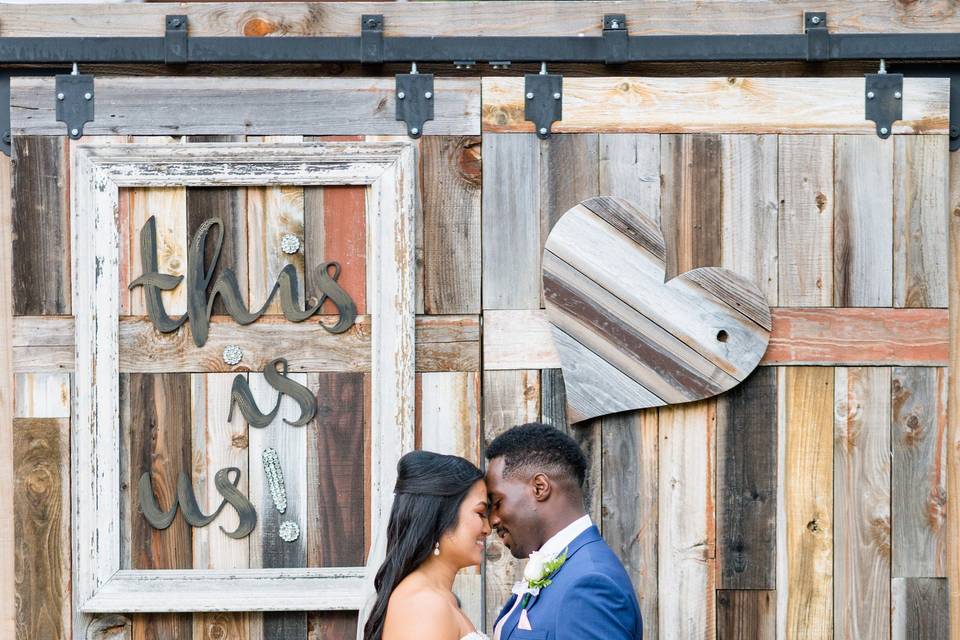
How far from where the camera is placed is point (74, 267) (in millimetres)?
3572

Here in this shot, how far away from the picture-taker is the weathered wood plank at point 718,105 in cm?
363

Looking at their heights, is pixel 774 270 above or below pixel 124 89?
below

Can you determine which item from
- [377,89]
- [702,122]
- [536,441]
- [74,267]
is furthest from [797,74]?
[74,267]

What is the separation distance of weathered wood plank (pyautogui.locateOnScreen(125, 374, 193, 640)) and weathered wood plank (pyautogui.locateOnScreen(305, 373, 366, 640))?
422 mm

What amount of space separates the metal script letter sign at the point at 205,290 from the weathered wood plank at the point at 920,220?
190 centimetres

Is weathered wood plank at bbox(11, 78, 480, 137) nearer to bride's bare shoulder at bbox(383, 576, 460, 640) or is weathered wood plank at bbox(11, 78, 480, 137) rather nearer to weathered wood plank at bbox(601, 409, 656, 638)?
weathered wood plank at bbox(601, 409, 656, 638)

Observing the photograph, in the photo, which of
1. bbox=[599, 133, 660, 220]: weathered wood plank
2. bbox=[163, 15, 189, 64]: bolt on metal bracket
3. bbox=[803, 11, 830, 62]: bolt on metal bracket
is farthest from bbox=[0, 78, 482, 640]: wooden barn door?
bbox=[803, 11, 830, 62]: bolt on metal bracket

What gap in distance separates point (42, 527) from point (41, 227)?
1026mm

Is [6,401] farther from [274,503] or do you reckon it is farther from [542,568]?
[542,568]

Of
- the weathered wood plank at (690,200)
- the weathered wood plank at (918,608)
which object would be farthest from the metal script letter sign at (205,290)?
the weathered wood plank at (918,608)

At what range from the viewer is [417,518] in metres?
2.77

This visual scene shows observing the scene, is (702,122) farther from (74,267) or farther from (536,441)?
(74,267)

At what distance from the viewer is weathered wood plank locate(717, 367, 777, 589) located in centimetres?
361

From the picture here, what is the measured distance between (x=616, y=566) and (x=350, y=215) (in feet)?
5.06
